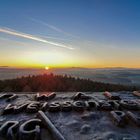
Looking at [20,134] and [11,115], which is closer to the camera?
[20,134]

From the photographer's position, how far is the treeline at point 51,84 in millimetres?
10813

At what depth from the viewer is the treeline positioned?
1081 centimetres

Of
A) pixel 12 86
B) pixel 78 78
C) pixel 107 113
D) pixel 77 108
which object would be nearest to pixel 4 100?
pixel 77 108

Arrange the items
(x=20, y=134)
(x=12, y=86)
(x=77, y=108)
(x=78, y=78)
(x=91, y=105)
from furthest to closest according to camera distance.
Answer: (x=78, y=78)
(x=12, y=86)
(x=91, y=105)
(x=77, y=108)
(x=20, y=134)

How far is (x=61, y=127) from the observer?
3836mm

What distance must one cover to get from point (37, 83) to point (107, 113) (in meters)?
7.00

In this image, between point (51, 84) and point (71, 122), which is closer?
point (71, 122)

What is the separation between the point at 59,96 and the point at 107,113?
82.5 inches

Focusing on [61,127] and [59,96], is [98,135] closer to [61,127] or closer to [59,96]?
[61,127]

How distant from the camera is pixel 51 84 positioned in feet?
36.9

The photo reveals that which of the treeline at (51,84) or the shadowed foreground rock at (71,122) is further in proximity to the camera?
the treeline at (51,84)

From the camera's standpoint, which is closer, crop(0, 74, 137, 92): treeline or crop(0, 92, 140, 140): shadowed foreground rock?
crop(0, 92, 140, 140): shadowed foreground rock

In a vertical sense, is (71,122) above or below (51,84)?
above

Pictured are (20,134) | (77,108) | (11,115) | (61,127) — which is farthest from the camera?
(77,108)
